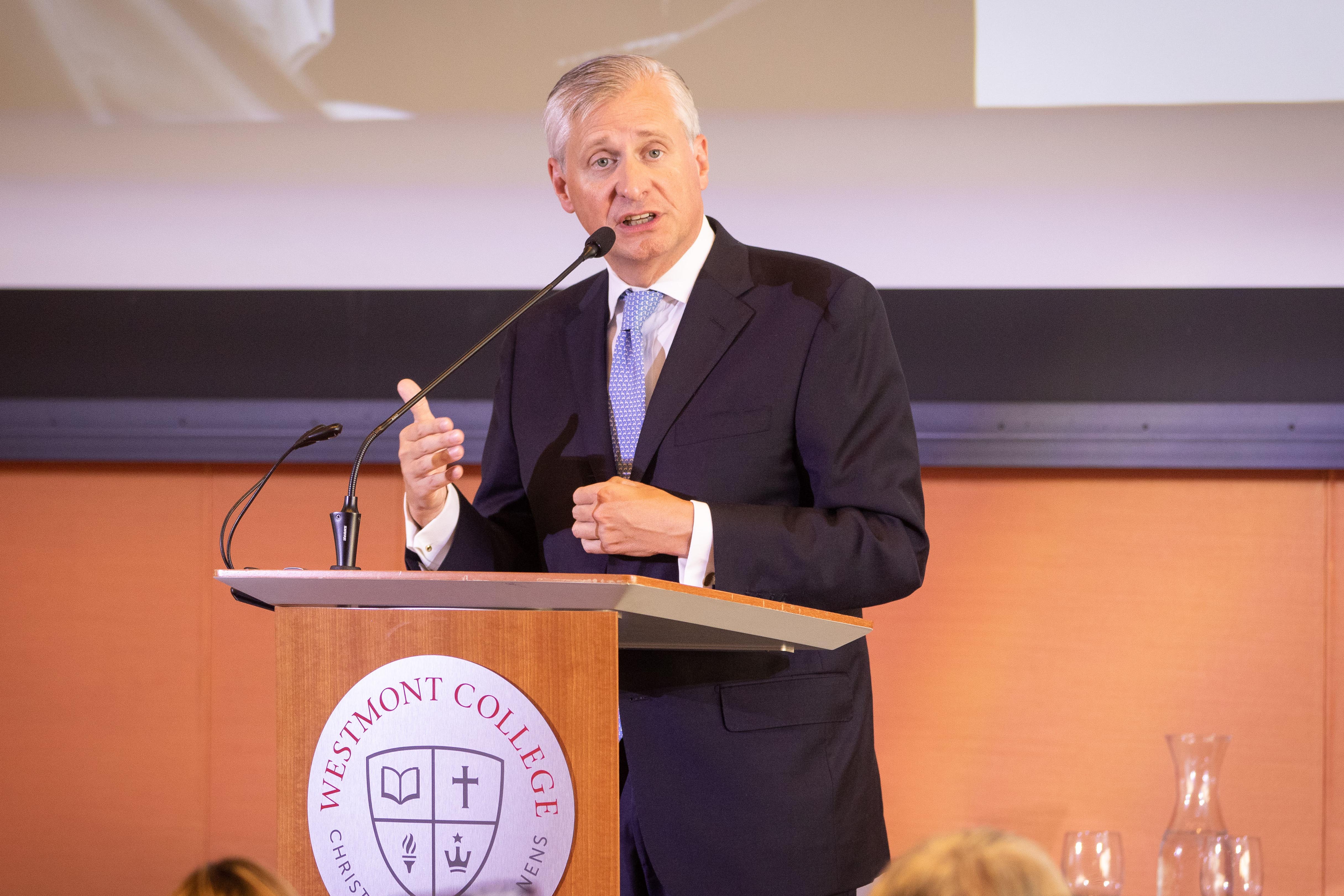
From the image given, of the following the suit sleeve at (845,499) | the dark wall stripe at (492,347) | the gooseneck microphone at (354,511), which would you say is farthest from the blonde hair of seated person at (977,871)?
the dark wall stripe at (492,347)

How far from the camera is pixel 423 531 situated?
1475mm

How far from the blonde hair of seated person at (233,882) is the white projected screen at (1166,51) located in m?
2.04

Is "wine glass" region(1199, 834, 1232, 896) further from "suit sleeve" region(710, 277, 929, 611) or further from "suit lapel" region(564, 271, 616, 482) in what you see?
"suit lapel" region(564, 271, 616, 482)

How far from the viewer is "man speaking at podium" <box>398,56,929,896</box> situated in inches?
51.6

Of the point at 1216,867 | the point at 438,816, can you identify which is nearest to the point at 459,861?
the point at 438,816

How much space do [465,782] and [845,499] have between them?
60cm

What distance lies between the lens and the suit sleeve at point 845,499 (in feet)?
4.20

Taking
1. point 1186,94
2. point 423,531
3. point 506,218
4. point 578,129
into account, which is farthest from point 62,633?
point 1186,94

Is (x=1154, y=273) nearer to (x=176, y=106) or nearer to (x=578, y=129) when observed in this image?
(x=578, y=129)

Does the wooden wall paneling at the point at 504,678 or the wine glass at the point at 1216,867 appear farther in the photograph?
the wine glass at the point at 1216,867

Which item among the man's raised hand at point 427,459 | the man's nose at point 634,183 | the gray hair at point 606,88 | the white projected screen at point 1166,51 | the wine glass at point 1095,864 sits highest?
the white projected screen at point 1166,51

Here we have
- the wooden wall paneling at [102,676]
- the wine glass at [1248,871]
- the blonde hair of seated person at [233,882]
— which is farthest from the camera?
the wooden wall paneling at [102,676]

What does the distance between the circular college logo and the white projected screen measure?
72.1 inches

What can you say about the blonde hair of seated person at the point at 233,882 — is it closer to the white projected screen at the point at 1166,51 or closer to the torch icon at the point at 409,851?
the torch icon at the point at 409,851
